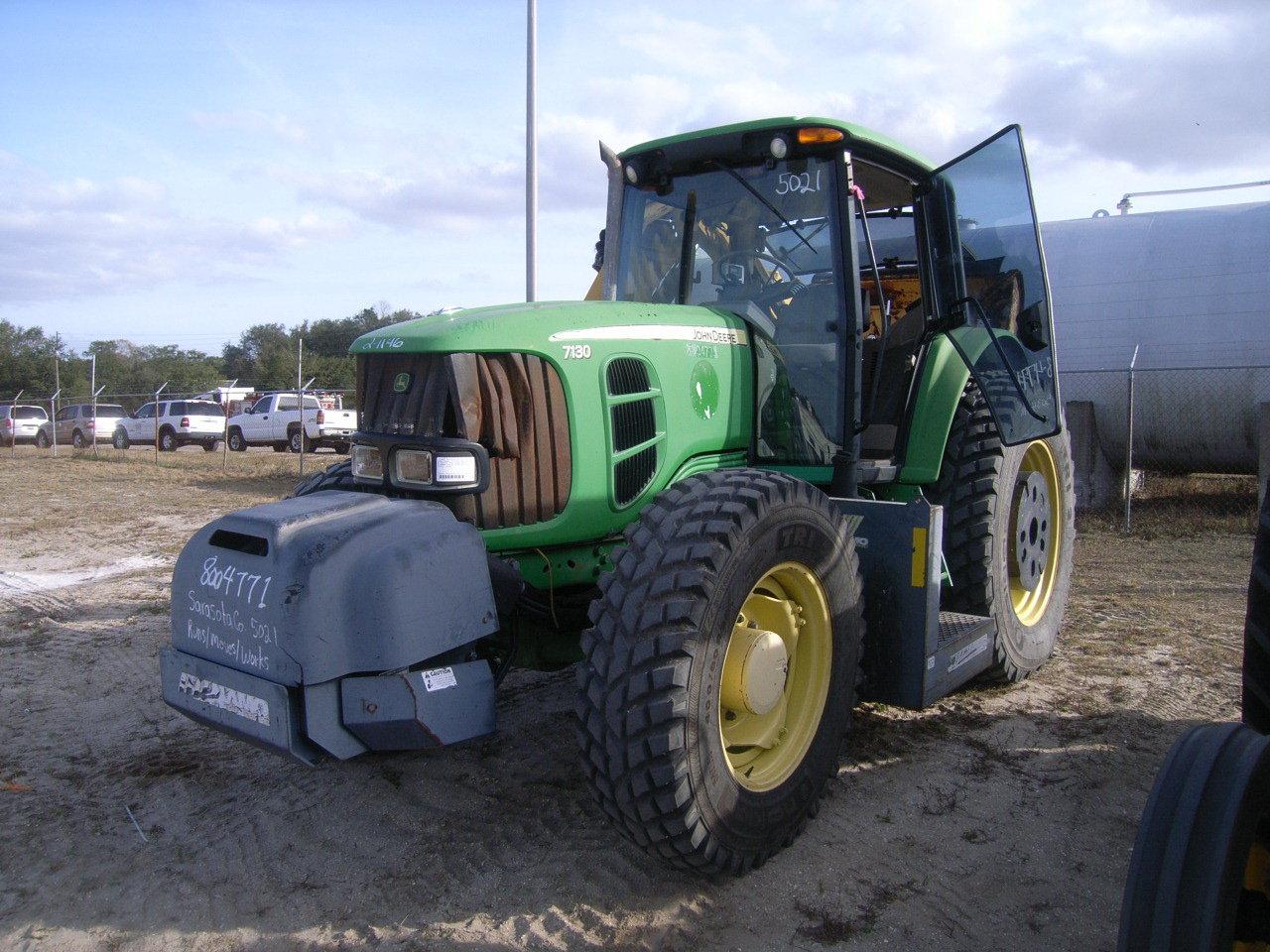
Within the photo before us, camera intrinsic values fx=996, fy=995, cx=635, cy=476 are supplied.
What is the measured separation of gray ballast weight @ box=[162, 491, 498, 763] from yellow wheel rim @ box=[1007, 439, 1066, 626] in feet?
10.7

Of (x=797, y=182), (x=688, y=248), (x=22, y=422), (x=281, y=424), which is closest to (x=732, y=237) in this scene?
(x=688, y=248)

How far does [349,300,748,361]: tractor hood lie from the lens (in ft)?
11.0

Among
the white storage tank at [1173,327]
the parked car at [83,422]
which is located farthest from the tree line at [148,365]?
the white storage tank at [1173,327]

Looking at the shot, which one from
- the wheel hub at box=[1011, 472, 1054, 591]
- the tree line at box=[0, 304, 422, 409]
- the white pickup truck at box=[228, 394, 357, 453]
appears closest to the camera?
the wheel hub at box=[1011, 472, 1054, 591]

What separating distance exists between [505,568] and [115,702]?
9.40 feet

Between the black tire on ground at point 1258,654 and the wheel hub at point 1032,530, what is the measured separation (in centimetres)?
205

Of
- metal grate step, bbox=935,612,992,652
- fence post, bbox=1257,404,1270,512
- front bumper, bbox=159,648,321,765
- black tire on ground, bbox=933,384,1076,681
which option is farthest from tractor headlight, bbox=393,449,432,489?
fence post, bbox=1257,404,1270,512

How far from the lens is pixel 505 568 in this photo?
3.42 metres

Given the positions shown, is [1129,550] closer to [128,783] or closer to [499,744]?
[499,744]

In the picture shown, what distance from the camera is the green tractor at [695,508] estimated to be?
2916 mm

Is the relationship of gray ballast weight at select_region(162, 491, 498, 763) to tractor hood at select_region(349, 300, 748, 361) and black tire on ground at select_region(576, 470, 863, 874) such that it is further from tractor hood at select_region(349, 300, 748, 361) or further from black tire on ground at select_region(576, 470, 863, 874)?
tractor hood at select_region(349, 300, 748, 361)

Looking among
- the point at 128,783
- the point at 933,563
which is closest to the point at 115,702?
the point at 128,783

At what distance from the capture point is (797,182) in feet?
13.8

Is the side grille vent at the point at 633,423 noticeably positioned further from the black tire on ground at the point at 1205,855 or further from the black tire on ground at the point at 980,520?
the black tire on ground at the point at 1205,855
